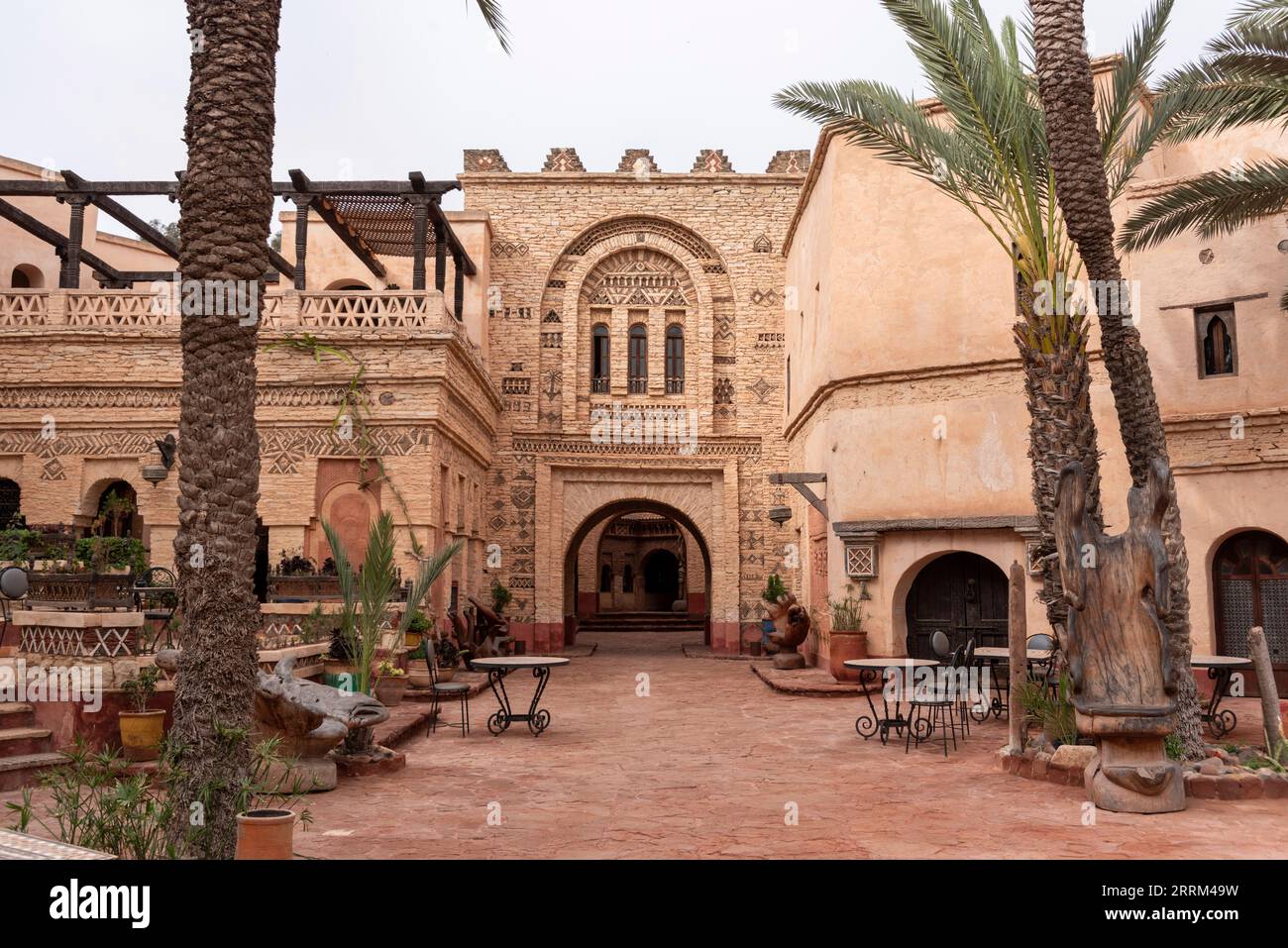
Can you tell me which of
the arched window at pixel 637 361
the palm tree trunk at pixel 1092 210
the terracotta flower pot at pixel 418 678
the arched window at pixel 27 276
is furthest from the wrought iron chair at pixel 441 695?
the arched window at pixel 27 276

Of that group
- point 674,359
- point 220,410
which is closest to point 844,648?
point 674,359

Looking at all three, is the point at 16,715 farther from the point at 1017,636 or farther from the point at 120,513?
the point at 120,513

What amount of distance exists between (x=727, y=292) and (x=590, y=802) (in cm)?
1897

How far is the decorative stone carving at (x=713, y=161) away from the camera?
25547 mm

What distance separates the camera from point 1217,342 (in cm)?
1501

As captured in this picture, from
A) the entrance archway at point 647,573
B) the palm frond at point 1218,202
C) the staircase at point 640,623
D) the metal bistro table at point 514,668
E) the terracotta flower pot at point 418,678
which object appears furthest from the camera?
the staircase at point 640,623

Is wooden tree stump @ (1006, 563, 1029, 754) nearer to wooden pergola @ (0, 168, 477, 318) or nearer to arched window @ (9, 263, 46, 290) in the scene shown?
wooden pergola @ (0, 168, 477, 318)

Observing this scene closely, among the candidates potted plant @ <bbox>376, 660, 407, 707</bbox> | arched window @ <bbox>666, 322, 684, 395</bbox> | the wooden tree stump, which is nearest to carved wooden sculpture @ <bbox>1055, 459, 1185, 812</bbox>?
the wooden tree stump

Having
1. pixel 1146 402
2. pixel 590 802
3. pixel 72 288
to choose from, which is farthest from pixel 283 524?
pixel 1146 402

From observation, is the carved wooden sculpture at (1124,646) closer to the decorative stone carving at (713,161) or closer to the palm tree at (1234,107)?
the palm tree at (1234,107)

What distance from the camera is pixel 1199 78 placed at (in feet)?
40.6

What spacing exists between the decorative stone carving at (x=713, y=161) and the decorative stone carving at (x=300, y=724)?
19741 mm

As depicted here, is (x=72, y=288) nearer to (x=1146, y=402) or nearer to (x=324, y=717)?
(x=324, y=717)
